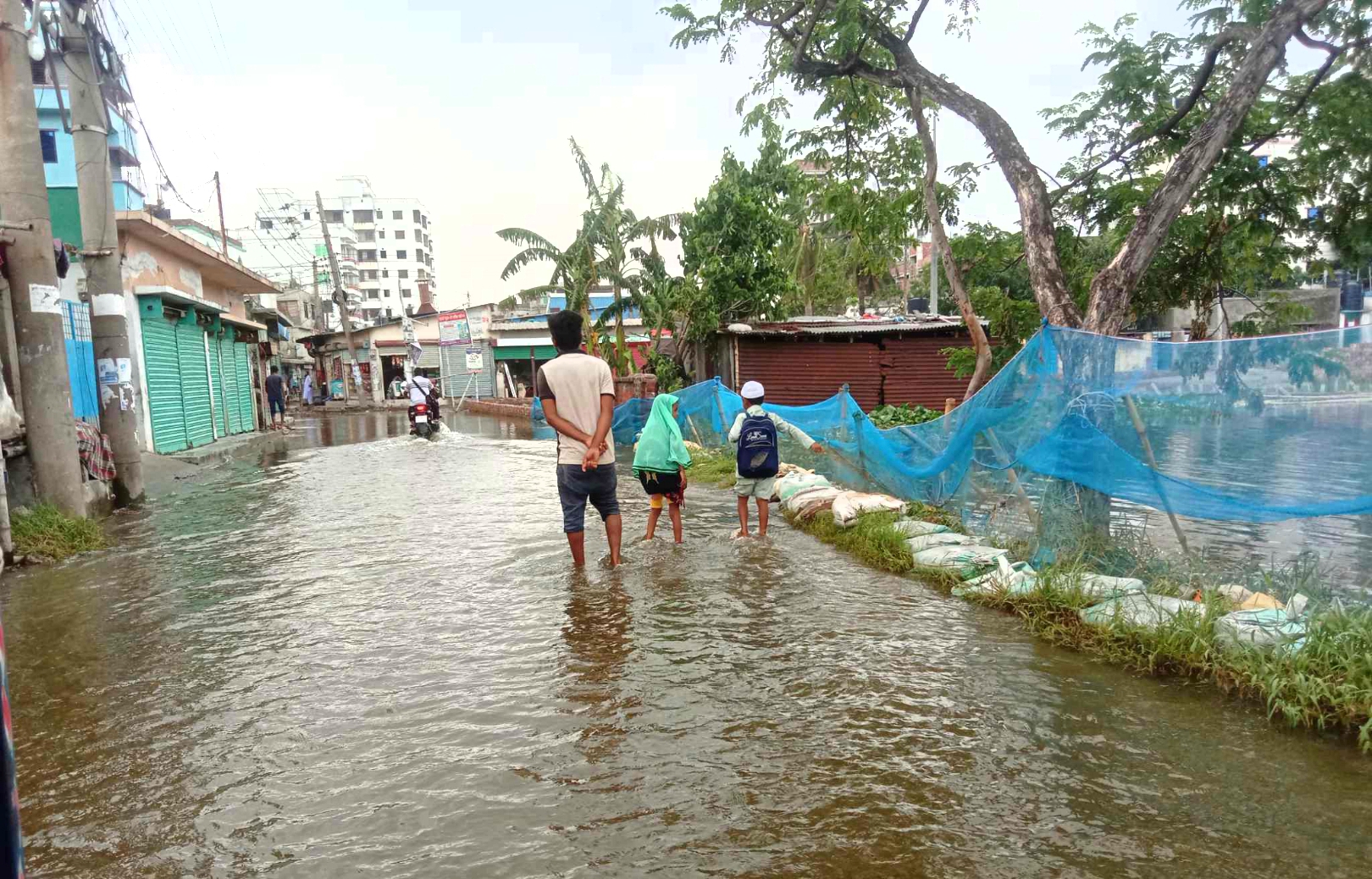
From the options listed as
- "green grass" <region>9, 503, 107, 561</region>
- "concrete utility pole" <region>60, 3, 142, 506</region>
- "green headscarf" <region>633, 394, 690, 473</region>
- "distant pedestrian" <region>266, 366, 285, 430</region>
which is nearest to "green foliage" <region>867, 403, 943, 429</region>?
"green headscarf" <region>633, 394, 690, 473</region>

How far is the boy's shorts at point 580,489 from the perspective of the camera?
6.39m

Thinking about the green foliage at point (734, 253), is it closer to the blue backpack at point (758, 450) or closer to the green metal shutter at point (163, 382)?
the green metal shutter at point (163, 382)

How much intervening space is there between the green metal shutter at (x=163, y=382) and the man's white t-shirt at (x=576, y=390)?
13.1 m

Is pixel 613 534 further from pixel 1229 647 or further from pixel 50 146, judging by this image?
pixel 50 146

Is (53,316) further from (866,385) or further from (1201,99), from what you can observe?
(866,385)

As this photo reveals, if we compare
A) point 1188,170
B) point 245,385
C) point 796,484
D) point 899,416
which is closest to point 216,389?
point 245,385

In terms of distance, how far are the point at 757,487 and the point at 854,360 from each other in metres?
14.5

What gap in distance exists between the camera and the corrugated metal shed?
70.2ft

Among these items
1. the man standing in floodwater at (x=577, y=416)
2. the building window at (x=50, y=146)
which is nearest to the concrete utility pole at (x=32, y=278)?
the man standing in floodwater at (x=577, y=416)

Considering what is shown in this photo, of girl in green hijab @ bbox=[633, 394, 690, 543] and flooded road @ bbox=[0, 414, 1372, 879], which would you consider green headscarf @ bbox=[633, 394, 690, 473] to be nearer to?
girl in green hijab @ bbox=[633, 394, 690, 543]

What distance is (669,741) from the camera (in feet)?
12.2

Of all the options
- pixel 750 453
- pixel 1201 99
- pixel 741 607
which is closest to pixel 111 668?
pixel 741 607

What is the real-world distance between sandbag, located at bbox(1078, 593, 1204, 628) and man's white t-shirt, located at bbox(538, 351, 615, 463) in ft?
11.1

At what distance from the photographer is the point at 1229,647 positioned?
4.31 meters
